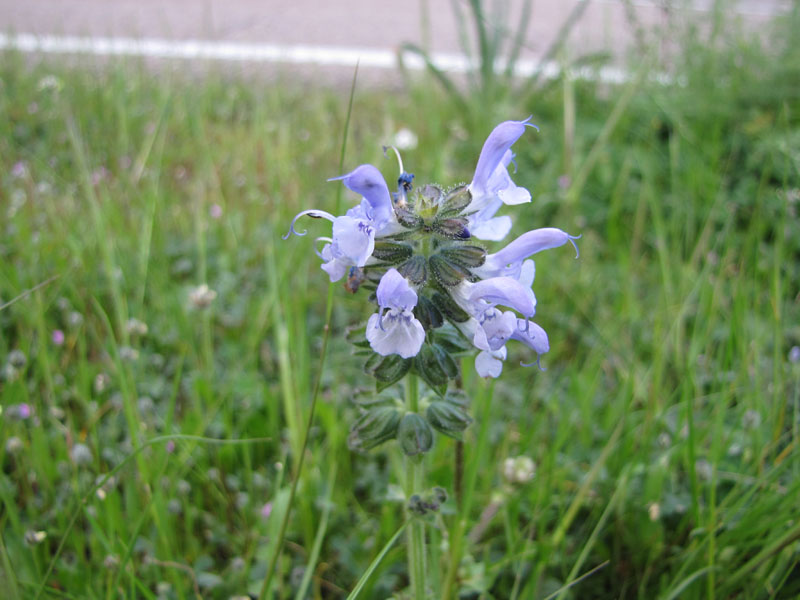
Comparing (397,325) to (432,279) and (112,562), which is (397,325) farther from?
(112,562)

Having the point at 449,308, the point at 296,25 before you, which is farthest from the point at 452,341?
the point at 296,25

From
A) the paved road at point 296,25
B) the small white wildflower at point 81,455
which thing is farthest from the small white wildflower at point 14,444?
the paved road at point 296,25

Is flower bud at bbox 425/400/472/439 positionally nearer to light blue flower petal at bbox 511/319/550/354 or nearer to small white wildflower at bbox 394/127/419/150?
light blue flower petal at bbox 511/319/550/354

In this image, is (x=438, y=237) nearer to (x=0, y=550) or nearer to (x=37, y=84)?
(x=0, y=550)

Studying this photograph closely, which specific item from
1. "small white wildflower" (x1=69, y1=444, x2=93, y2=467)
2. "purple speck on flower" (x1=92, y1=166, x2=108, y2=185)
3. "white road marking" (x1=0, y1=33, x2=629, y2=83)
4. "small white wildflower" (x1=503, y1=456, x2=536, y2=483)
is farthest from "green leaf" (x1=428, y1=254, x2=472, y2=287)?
"white road marking" (x1=0, y1=33, x2=629, y2=83)

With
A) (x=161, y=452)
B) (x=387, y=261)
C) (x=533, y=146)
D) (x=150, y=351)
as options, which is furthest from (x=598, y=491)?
(x=533, y=146)

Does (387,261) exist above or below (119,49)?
below
